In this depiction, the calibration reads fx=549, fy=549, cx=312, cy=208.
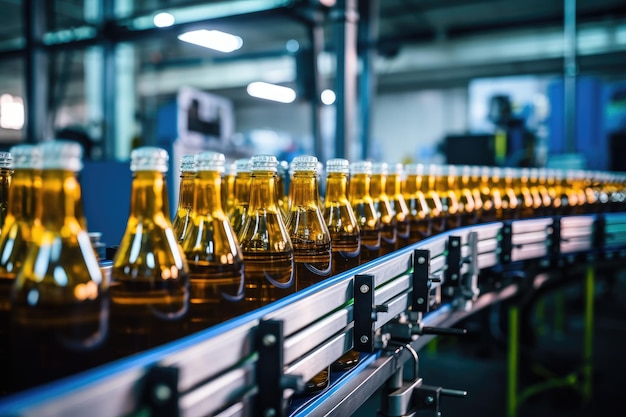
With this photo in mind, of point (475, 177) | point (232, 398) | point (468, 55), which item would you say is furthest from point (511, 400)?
point (468, 55)

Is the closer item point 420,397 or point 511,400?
point 420,397

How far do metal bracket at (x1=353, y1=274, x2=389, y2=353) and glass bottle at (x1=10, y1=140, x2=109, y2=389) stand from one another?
409 millimetres

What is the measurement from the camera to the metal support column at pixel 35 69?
9.89 feet

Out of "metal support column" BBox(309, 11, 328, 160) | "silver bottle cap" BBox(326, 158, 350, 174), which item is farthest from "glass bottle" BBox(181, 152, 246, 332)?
"metal support column" BBox(309, 11, 328, 160)

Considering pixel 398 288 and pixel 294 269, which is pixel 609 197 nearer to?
pixel 398 288

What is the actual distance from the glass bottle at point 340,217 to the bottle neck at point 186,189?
0.29m

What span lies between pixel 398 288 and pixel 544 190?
4.71 ft

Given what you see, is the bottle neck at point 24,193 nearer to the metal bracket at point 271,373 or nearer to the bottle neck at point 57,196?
the bottle neck at point 57,196

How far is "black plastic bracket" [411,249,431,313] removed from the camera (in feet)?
3.43

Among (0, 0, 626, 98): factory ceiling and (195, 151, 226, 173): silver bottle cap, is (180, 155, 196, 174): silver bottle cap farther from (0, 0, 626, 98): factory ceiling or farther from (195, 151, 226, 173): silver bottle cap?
(0, 0, 626, 98): factory ceiling

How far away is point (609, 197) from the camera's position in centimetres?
257

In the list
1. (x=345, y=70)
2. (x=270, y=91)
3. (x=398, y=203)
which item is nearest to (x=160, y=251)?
(x=398, y=203)

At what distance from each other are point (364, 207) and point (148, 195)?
1.95 feet

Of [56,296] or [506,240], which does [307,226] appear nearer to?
[56,296]
